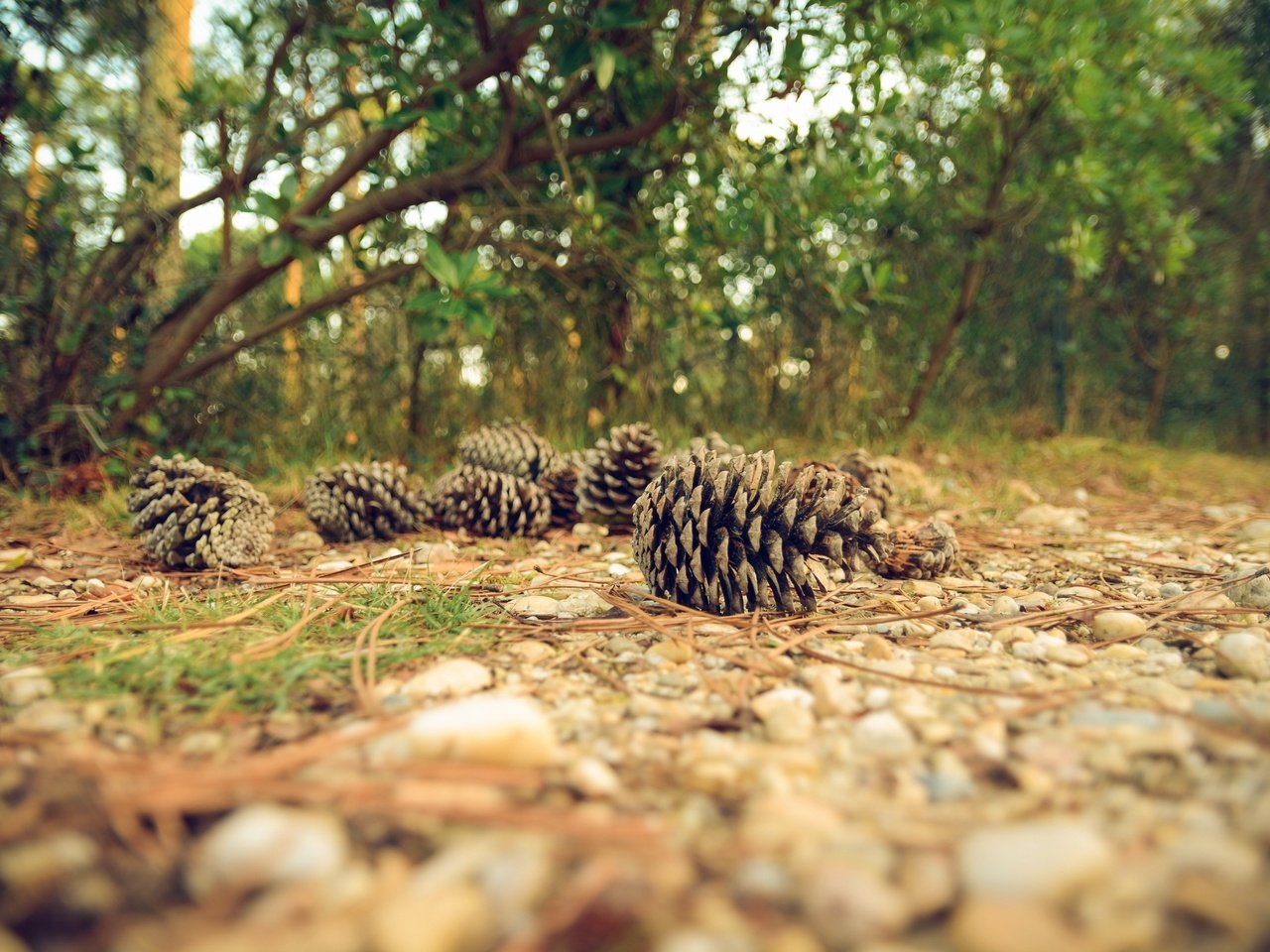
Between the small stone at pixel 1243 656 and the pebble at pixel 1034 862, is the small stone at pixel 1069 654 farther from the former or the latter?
the pebble at pixel 1034 862

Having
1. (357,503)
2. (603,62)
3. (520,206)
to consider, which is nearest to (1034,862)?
(357,503)

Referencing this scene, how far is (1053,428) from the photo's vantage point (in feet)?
18.9

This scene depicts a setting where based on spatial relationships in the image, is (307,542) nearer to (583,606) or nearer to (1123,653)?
(583,606)

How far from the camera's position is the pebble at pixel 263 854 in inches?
26.8

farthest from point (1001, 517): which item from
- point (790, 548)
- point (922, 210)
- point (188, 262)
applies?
point (188, 262)

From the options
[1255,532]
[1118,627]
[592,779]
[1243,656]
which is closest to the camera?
[592,779]

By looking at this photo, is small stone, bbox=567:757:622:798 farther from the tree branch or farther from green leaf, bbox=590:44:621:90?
the tree branch

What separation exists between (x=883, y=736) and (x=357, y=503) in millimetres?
1858

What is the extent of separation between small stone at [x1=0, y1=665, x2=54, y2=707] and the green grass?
2 cm


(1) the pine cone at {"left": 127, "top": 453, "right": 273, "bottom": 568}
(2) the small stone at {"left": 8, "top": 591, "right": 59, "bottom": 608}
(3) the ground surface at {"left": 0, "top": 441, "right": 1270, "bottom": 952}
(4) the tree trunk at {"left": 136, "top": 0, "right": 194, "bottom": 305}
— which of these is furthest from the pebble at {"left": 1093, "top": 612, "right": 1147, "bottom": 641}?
(4) the tree trunk at {"left": 136, "top": 0, "right": 194, "bottom": 305}

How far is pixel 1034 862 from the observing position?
0.68 metres

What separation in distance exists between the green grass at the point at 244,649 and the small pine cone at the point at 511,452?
1.18 metres

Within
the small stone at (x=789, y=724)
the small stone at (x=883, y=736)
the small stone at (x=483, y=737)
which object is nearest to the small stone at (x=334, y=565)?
the small stone at (x=483, y=737)

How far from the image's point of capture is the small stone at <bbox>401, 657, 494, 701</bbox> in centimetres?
115
